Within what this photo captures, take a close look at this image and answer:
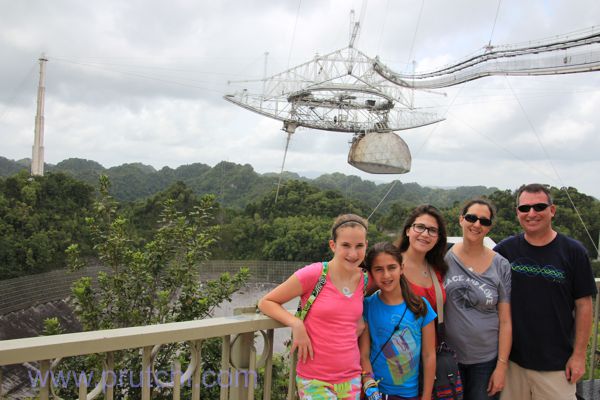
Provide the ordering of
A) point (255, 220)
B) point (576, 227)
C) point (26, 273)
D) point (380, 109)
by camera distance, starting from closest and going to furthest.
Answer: point (380, 109), point (26, 273), point (576, 227), point (255, 220)

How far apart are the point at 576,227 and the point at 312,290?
3020 cm

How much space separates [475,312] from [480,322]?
0.19ft

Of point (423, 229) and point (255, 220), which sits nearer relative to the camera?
point (423, 229)

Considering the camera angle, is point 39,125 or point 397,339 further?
point 39,125

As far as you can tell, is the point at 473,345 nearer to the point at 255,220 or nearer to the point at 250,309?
the point at 250,309

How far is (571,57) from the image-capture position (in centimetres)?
1040

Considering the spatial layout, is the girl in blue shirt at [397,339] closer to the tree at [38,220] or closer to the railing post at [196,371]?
the railing post at [196,371]

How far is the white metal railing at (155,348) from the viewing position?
1709 mm

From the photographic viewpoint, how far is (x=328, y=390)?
224 centimetres

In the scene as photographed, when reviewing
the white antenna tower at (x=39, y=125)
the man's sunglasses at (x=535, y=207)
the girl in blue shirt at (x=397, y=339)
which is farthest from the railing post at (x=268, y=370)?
the white antenna tower at (x=39, y=125)

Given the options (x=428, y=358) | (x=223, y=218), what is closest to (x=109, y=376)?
(x=428, y=358)

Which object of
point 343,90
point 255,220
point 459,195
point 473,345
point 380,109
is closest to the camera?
point 473,345

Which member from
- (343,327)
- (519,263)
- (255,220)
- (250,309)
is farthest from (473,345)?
(255,220)

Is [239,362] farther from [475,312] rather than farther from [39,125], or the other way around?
[39,125]
